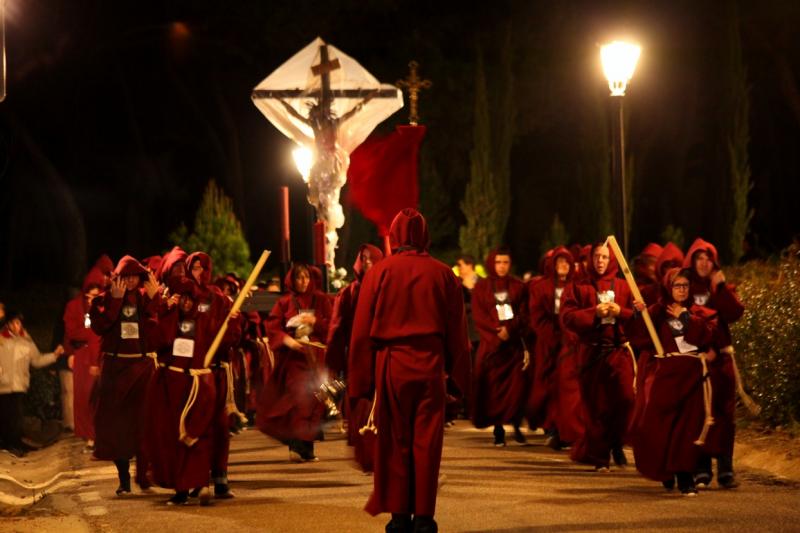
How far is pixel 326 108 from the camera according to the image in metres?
19.7

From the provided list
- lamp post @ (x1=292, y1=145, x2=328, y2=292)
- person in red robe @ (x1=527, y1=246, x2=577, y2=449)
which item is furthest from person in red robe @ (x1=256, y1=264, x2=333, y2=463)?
person in red robe @ (x1=527, y1=246, x2=577, y2=449)

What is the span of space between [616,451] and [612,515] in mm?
3381

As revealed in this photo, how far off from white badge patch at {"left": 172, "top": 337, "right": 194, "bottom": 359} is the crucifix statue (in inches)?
283

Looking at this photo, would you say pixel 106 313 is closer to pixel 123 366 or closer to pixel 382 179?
pixel 123 366

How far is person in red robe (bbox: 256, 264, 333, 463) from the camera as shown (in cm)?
1537

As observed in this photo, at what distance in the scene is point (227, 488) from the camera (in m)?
12.6

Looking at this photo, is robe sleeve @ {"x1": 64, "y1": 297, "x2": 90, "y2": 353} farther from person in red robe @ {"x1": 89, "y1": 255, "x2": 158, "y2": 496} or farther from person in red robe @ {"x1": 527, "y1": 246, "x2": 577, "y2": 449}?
person in red robe @ {"x1": 527, "y1": 246, "x2": 577, "y2": 449}

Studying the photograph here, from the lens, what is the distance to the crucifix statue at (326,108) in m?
19.7

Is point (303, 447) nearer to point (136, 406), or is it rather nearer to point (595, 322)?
point (136, 406)

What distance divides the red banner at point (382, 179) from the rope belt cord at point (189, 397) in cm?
797

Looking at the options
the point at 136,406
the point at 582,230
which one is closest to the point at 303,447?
the point at 136,406

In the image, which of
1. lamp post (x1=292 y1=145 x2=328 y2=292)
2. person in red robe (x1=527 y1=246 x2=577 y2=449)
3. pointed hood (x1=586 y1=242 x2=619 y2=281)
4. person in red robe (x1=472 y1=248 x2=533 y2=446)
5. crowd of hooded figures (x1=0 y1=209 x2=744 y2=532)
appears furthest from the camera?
lamp post (x1=292 y1=145 x2=328 y2=292)

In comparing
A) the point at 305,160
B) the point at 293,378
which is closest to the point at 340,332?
the point at 293,378

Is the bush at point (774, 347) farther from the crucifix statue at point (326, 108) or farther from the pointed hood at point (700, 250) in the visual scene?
the crucifix statue at point (326, 108)
